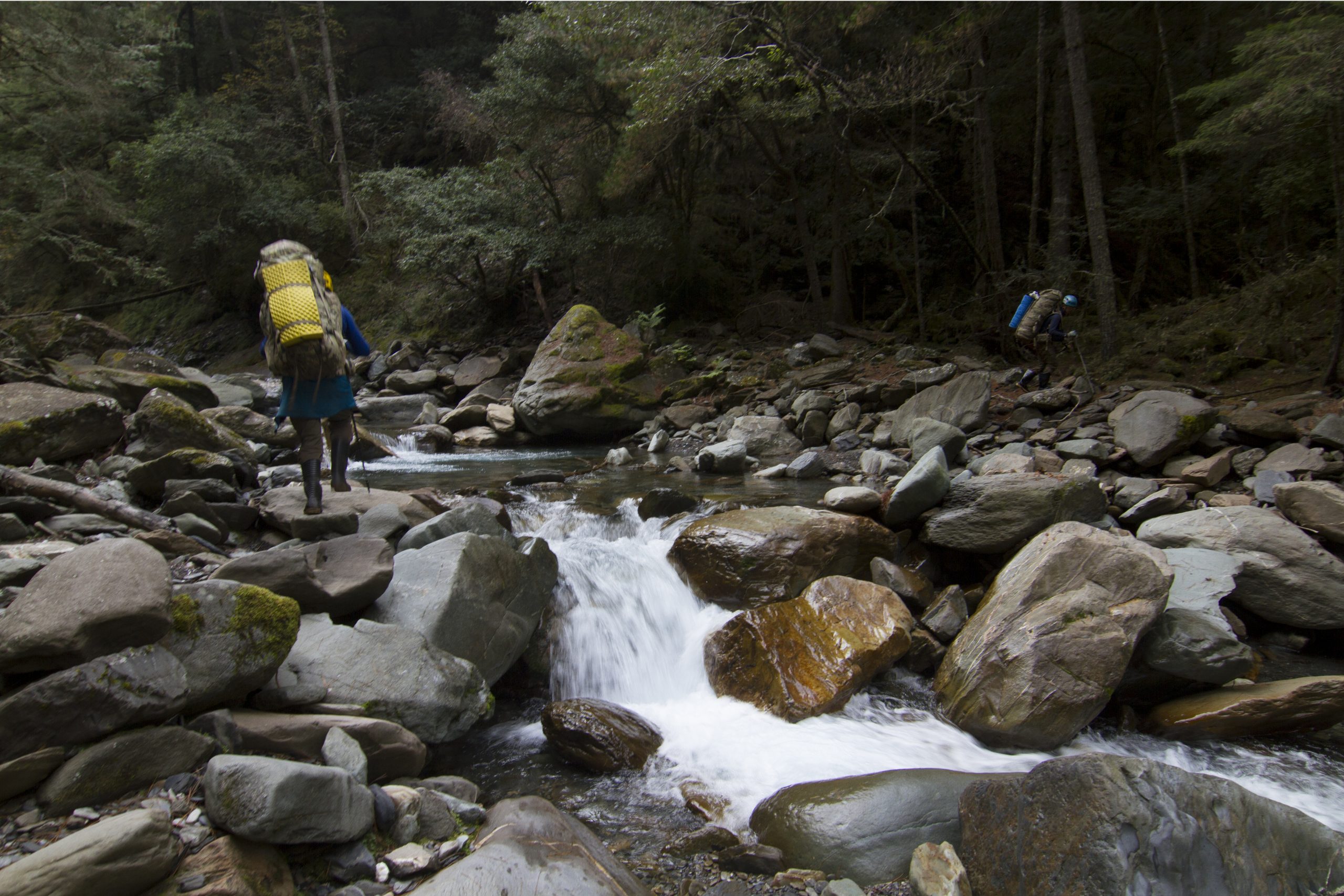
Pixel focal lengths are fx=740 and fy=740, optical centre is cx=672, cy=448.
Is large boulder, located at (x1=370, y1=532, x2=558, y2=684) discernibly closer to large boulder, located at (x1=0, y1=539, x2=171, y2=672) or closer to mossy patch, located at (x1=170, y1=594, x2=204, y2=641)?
mossy patch, located at (x1=170, y1=594, x2=204, y2=641)

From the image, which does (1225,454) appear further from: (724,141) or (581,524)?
(724,141)

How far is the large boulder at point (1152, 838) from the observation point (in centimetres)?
253

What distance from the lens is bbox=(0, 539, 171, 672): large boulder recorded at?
2.54 m

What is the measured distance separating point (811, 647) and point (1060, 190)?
38.4 feet

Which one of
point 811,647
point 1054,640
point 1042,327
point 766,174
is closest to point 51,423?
point 811,647

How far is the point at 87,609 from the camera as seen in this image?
2652 mm

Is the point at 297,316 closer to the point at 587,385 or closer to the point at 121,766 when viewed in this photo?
the point at 121,766

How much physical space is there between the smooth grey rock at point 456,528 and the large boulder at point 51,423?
131 inches

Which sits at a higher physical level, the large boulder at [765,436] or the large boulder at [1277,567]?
the large boulder at [765,436]

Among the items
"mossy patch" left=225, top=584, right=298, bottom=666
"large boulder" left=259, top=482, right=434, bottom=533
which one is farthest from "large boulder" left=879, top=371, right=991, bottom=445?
"mossy patch" left=225, top=584, right=298, bottom=666

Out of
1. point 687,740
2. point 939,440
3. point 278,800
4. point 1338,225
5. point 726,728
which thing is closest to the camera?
point 278,800

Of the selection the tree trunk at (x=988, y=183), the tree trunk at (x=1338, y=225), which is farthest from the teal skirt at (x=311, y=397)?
the tree trunk at (x=988, y=183)

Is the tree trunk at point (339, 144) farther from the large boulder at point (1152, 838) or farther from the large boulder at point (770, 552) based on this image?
the large boulder at point (1152, 838)

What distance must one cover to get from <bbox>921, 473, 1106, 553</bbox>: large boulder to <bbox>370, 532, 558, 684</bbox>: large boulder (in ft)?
11.0
